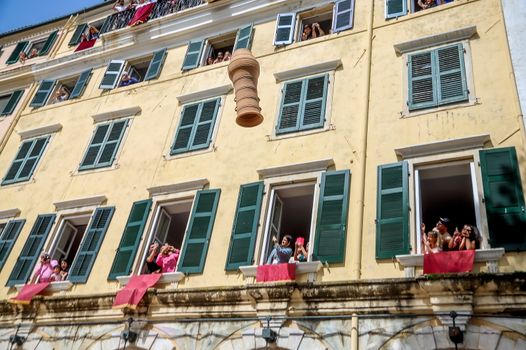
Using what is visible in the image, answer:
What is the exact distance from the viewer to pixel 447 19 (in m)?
11.0

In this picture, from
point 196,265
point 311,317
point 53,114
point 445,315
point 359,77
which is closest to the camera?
point 445,315

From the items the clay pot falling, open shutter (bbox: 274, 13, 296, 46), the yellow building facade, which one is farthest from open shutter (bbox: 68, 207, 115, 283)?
the clay pot falling

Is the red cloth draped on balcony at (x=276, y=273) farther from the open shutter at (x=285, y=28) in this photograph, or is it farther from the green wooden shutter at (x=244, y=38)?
the green wooden shutter at (x=244, y=38)

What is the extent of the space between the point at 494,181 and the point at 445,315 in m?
2.35

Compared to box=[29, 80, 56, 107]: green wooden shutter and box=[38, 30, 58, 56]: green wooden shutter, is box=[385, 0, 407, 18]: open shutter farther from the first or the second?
box=[38, 30, 58, 56]: green wooden shutter

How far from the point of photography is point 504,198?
302 inches

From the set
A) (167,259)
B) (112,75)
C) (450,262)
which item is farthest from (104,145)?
(450,262)

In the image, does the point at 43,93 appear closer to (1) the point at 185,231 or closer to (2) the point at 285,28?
(2) the point at 285,28

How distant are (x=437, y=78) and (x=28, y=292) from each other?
9.36 m

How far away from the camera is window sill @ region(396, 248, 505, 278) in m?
7.12

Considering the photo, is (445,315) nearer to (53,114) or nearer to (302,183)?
(302,183)

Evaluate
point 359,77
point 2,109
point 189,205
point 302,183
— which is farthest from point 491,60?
point 2,109

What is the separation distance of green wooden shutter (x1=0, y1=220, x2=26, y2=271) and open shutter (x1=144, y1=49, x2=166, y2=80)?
5.21 metres

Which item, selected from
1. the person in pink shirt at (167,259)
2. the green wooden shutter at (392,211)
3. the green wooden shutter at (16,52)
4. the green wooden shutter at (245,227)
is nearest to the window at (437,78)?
the green wooden shutter at (392,211)
